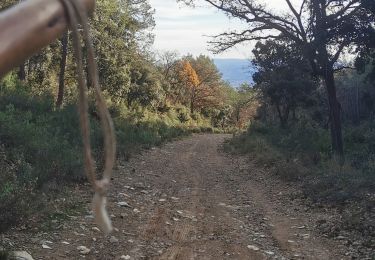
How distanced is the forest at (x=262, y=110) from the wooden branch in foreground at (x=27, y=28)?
15.0ft

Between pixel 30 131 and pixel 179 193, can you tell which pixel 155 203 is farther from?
pixel 30 131

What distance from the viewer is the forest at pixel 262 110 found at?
7.62 metres

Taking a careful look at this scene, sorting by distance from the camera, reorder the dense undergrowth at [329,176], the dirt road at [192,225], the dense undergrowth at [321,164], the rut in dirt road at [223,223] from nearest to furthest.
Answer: the dirt road at [192,225] < the rut in dirt road at [223,223] < the dense undergrowth at [329,176] < the dense undergrowth at [321,164]

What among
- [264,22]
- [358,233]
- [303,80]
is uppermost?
[264,22]

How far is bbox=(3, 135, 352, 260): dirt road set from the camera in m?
5.43

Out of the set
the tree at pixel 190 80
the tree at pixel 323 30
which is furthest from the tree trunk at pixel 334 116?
the tree at pixel 190 80

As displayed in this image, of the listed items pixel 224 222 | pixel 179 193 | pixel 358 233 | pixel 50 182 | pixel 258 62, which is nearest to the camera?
pixel 358 233

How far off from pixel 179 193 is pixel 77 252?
4.00 m

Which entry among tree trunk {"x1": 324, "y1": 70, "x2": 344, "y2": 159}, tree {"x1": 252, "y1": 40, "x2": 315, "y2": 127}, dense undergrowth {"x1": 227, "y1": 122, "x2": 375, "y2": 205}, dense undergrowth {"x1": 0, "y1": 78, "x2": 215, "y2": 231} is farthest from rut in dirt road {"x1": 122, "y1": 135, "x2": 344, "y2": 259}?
tree {"x1": 252, "y1": 40, "x2": 315, "y2": 127}

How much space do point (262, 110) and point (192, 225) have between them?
1075 inches

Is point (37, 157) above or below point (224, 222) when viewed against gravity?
above

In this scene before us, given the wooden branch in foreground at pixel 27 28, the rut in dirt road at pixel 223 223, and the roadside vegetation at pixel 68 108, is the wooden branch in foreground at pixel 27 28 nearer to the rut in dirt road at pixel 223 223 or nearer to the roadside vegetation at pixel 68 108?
the roadside vegetation at pixel 68 108

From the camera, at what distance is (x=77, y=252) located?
5.20 metres

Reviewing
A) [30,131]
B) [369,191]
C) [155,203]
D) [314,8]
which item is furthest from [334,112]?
[30,131]
